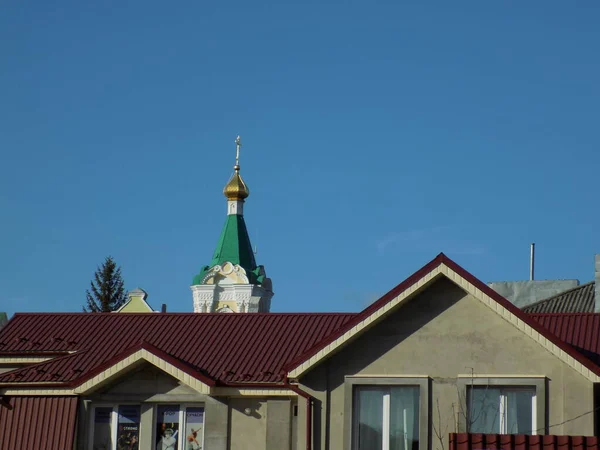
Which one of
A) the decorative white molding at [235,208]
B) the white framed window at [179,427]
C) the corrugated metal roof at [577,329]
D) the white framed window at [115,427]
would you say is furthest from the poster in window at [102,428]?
the decorative white molding at [235,208]

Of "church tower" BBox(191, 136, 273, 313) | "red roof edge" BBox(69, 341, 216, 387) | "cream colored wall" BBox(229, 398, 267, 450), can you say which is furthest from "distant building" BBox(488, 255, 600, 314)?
"church tower" BBox(191, 136, 273, 313)

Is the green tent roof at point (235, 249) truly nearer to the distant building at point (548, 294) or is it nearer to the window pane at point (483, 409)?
the distant building at point (548, 294)

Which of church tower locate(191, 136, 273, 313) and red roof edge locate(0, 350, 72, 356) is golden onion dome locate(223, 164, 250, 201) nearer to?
church tower locate(191, 136, 273, 313)

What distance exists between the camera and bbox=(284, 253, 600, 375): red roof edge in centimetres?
2502

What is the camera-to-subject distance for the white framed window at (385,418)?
85.6ft

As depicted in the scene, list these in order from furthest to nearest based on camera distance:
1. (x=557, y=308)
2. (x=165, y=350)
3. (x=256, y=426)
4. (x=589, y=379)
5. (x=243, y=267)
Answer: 1. (x=243, y=267)
2. (x=557, y=308)
3. (x=165, y=350)
4. (x=256, y=426)
5. (x=589, y=379)

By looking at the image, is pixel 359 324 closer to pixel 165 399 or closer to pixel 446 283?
pixel 446 283

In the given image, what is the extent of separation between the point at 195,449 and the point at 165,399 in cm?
124

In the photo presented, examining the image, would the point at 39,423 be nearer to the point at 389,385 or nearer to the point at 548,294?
the point at 389,385

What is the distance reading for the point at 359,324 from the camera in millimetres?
26000

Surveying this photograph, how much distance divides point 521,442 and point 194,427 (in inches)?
320

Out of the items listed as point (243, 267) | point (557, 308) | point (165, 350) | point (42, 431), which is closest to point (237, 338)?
point (165, 350)

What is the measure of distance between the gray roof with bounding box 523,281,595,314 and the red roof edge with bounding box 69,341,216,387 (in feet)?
70.5

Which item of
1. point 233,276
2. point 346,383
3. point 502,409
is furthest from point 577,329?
point 233,276
